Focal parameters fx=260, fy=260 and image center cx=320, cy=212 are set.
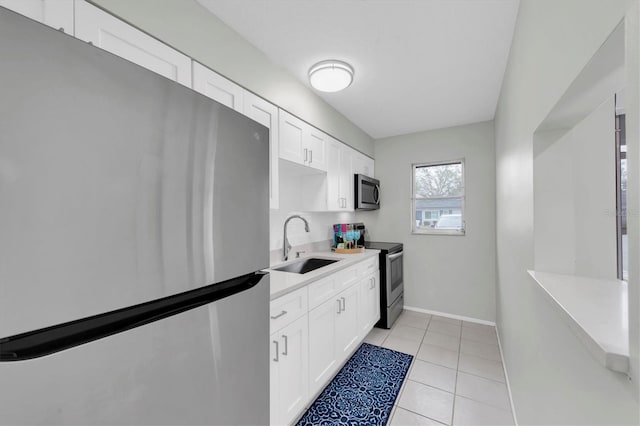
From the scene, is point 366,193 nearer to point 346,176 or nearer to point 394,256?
point 346,176

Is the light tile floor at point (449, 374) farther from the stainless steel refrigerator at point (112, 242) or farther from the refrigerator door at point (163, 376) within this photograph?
the stainless steel refrigerator at point (112, 242)

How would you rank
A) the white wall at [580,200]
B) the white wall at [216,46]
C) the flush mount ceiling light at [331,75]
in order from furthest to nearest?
the flush mount ceiling light at [331,75] < the white wall at [216,46] < the white wall at [580,200]

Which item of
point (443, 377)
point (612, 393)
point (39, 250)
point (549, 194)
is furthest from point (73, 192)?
point (443, 377)

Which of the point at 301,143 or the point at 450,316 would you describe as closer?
the point at 301,143

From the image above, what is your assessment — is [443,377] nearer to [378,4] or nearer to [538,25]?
[538,25]

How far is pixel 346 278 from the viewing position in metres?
2.27

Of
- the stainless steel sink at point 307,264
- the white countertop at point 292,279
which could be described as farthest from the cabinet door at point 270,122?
the stainless steel sink at point 307,264

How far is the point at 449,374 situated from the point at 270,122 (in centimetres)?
248

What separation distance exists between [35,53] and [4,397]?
548 mm

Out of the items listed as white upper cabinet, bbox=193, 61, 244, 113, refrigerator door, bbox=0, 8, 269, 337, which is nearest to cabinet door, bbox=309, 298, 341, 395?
refrigerator door, bbox=0, 8, 269, 337

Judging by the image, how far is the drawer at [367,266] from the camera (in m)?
2.57

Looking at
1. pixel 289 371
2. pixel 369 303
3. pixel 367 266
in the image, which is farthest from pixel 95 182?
pixel 369 303

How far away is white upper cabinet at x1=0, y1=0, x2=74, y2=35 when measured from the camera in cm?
86

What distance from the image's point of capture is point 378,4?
1437mm
